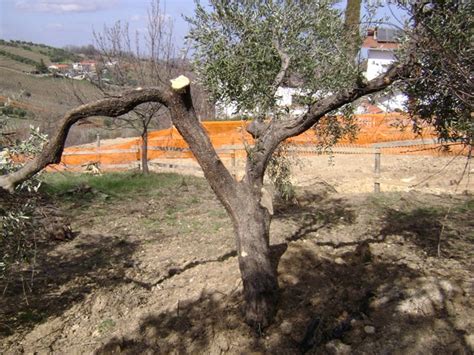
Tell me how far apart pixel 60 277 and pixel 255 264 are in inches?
121

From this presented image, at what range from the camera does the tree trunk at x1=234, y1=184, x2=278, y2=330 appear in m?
4.73

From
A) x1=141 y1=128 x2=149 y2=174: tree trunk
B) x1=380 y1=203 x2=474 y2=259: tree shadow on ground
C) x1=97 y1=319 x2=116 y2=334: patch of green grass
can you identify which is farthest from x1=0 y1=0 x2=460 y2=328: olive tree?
x1=141 y1=128 x2=149 y2=174: tree trunk

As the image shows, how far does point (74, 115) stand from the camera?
4297 millimetres

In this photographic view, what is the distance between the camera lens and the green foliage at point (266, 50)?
18.0 feet

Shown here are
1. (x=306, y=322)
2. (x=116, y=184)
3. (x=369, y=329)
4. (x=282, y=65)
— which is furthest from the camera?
(x=116, y=184)

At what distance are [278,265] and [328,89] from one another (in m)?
2.26

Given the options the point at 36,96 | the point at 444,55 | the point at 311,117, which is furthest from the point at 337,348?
the point at 36,96

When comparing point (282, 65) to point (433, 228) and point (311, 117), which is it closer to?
point (311, 117)

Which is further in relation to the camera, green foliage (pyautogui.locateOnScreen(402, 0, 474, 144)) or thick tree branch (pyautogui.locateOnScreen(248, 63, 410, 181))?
thick tree branch (pyautogui.locateOnScreen(248, 63, 410, 181))

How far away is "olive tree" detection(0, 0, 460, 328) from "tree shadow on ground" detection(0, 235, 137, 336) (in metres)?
2.01

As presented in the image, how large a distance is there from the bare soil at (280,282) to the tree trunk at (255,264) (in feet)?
0.61

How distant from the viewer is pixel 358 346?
4.36m

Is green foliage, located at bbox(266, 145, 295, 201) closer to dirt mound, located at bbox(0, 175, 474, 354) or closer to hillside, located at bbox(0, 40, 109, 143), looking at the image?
dirt mound, located at bbox(0, 175, 474, 354)

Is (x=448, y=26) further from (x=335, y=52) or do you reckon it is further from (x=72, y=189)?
(x=72, y=189)
